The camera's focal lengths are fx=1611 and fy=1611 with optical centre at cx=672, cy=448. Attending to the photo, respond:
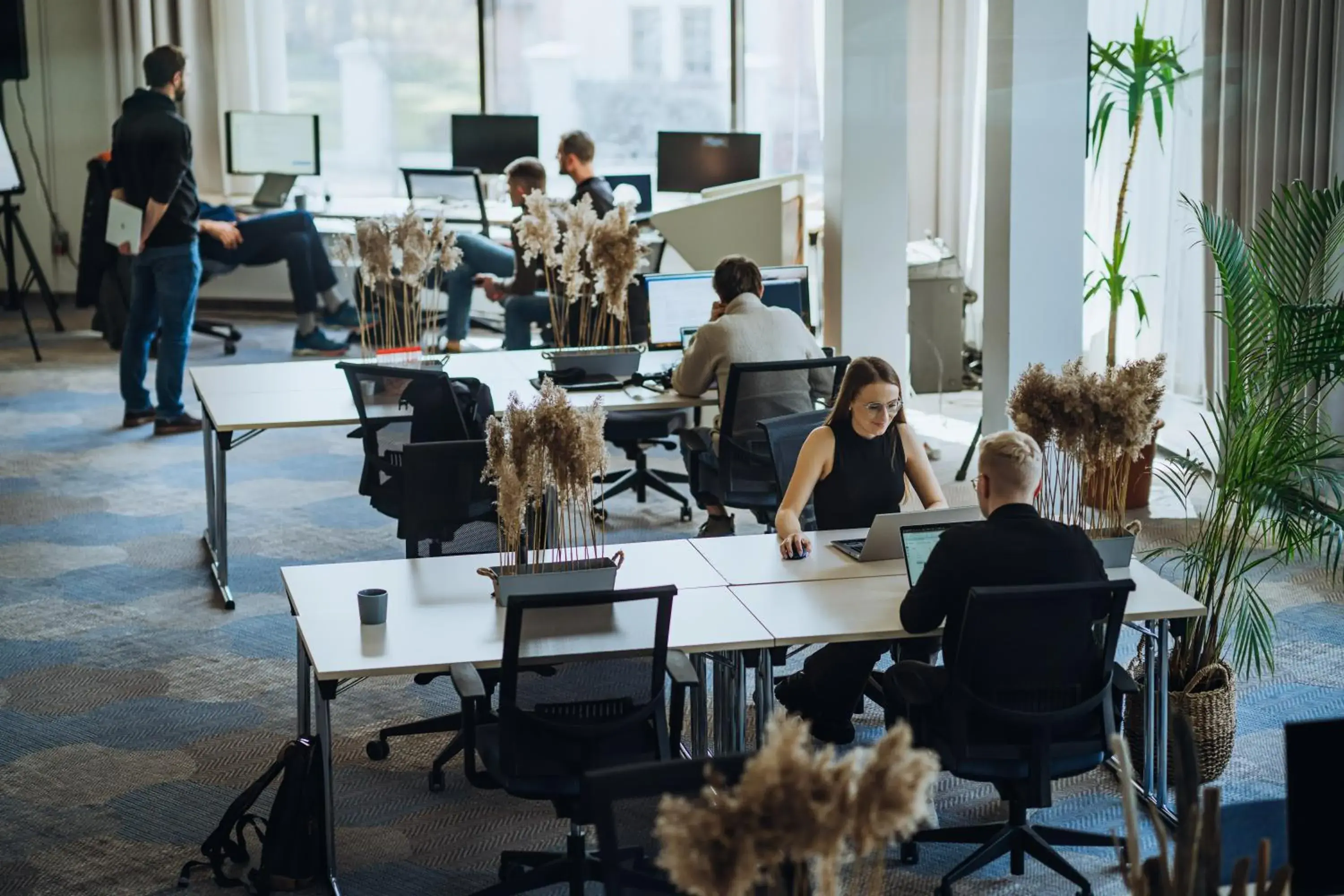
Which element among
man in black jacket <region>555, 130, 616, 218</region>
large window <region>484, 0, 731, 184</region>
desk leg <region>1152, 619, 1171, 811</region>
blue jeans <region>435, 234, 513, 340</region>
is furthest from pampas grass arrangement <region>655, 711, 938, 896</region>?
large window <region>484, 0, 731, 184</region>

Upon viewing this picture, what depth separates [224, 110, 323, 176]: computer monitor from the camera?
1092cm

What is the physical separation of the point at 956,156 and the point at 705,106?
2.21 m

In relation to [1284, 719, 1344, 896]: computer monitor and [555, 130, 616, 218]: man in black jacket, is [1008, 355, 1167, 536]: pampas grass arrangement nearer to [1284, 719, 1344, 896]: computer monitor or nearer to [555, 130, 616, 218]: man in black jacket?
[1284, 719, 1344, 896]: computer monitor

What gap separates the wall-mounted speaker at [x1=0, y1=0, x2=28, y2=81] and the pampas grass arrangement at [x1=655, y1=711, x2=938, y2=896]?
1047cm

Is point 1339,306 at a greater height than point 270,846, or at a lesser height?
greater

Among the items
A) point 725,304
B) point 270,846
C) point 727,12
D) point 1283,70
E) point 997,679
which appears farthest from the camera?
point 727,12

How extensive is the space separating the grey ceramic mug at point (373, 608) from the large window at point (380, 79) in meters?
8.16

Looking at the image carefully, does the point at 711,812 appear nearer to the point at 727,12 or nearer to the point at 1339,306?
the point at 1339,306

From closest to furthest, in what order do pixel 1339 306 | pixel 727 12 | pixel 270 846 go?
pixel 270 846
pixel 1339 306
pixel 727 12

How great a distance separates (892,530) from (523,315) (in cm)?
467

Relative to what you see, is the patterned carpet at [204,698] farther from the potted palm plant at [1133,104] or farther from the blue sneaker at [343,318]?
the blue sneaker at [343,318]

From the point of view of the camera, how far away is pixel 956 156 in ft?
31.5

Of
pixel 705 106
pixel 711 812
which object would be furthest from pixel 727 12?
pixel 711 812

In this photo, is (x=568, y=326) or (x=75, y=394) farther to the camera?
(x=75, y=394)
